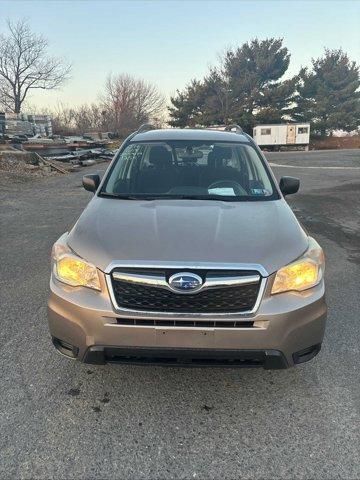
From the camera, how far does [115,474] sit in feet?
6.93

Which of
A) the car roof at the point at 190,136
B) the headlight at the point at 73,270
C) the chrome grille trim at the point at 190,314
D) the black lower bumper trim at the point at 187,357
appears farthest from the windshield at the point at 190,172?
the black lower bumper trim at the point at 187,357

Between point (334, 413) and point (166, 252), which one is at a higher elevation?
point (166, 252)

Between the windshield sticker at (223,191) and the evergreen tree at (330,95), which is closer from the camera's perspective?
the windshield sticker at (223,191)

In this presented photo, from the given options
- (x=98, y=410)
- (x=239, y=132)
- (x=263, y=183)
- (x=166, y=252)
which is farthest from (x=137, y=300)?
(x=239, y=132)

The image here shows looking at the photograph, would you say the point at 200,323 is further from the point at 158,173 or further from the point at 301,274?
the point at 158,173

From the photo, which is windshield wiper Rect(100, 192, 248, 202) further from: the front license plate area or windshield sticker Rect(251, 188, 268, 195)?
the front license plate area

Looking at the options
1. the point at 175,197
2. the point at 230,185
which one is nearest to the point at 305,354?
the point at 175,197

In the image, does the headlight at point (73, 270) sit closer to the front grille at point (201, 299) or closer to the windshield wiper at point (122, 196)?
the front grille at point (201, 299)

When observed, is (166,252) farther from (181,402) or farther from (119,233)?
(181,402)

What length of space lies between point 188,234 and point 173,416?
1.13m

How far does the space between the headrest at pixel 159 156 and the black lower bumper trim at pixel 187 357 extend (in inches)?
84.4

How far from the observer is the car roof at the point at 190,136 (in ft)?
14.4

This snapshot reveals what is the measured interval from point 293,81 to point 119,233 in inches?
2259

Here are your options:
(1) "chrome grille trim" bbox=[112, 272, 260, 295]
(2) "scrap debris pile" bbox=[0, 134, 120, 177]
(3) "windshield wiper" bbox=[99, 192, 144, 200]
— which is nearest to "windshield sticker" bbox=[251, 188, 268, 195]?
(3) "windshield wiper" bbox=[99, 192, 144, 200]
